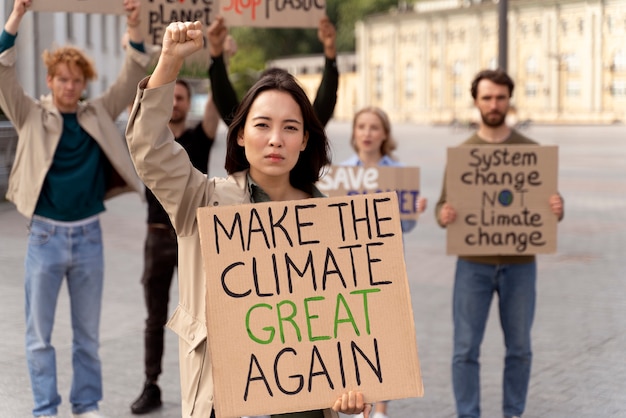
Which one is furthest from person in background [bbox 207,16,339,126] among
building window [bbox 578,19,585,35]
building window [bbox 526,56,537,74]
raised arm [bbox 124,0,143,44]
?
building window [bbox 526,56,537,74]

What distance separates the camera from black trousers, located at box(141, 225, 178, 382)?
6.02 m

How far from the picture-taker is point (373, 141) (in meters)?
6.26

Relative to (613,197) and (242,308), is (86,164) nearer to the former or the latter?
(242,308)

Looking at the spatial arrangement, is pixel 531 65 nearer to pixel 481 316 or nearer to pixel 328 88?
pixel 481 316

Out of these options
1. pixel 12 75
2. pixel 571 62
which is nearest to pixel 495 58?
pixel 571 62

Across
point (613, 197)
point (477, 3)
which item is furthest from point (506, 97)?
point (477, 3)

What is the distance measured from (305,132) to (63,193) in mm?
2365

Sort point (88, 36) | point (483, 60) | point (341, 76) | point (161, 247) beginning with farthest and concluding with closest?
1. point (341, 76)
2. point (483, 60)
3. point (88, 36)
4. point (161, 247)

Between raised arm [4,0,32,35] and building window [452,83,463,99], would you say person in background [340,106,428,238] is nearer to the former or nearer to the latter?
raised arm [4,0,32,35]

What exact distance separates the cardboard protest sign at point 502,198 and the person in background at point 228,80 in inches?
32.9

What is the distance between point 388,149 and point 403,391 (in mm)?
3509

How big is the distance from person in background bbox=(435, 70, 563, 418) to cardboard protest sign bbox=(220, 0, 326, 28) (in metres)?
1.17

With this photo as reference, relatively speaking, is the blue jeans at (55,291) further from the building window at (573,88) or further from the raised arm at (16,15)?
the building window at (573,88)

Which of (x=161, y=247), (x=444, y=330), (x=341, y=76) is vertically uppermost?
(x=341, y=76)
